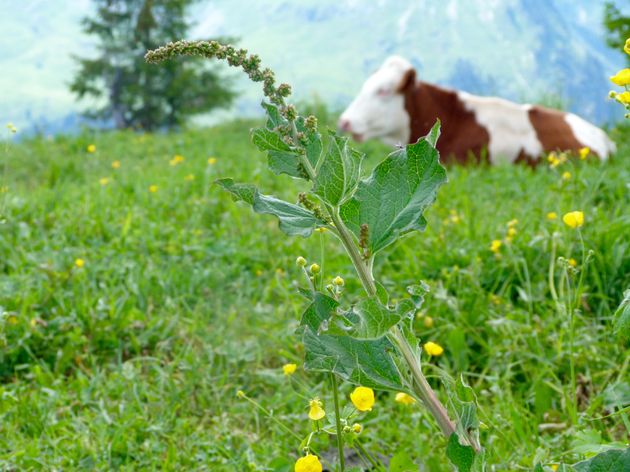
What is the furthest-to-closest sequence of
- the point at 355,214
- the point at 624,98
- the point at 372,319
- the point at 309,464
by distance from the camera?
the point at 624,98 < the point at 309,464 < the point at 355,214 < the point at 372,319

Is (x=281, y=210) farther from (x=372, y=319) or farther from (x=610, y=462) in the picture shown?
(x=610, y=462)

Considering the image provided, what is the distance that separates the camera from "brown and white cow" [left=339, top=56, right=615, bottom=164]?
16.9 feet

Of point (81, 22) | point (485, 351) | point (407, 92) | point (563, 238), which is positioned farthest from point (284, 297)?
point (81, 22)

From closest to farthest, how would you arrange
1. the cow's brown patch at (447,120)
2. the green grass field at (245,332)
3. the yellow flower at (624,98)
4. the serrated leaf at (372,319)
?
the serrated leaf at (372,319)
the yellow flower at (624,98)
the green grass field at (245,332)
the cow's brown patch at (447,120)

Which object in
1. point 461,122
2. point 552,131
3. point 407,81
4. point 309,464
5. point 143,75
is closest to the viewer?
point 309,464

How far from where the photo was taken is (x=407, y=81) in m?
5.60

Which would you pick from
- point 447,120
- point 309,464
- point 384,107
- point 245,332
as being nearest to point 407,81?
point 384,107

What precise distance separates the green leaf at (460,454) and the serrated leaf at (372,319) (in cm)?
18

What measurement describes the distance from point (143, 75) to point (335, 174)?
48.9 ft

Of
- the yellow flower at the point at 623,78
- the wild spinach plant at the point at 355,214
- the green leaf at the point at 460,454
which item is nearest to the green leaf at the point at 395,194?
the wild spinach plant at the point at 355,214

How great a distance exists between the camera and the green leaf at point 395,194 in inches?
34.8

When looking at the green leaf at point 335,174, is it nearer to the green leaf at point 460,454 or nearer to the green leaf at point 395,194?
the green leaf at point 395,194

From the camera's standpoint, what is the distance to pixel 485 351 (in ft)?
7.23

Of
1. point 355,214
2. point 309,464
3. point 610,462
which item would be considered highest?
point 355,214
